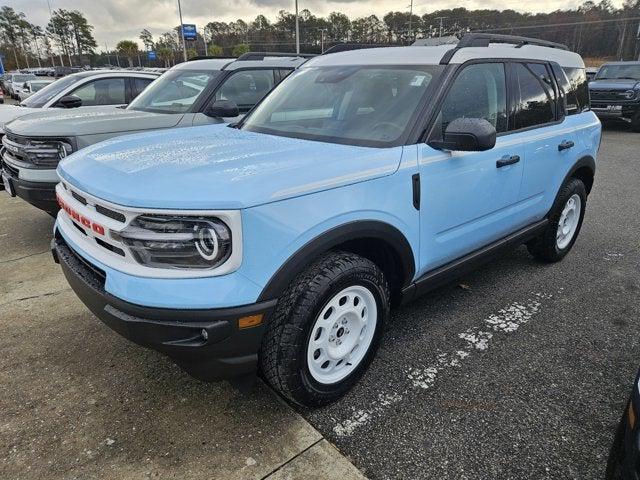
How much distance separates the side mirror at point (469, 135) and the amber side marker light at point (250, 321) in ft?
4.63

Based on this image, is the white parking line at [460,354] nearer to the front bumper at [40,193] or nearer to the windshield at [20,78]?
the front bumper at [40,193]

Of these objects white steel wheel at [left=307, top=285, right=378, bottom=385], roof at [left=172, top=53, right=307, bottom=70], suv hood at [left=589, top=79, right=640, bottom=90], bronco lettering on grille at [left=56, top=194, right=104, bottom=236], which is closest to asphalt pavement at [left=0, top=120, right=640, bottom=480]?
white steel wheel at [left=307, top=285, right=378, bottom=385]

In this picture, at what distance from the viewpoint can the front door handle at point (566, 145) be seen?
3816 millimetres

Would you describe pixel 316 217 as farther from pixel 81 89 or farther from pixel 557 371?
pixel 81 89

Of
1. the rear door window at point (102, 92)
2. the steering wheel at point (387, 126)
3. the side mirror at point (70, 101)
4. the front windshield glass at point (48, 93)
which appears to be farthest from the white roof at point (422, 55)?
the front windshield glass at point (48, 93)

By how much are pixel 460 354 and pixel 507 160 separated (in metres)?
1.34

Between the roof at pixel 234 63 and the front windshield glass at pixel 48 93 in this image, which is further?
the front windshield glass at pixel 48 93

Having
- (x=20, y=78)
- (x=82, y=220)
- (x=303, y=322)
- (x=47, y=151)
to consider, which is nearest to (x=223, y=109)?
(x=47, y=151)

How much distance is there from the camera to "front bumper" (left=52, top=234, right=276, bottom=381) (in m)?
1.91

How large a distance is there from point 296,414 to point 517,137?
94.5 inches

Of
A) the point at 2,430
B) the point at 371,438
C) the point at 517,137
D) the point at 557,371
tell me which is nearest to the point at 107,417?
the point at 2,430

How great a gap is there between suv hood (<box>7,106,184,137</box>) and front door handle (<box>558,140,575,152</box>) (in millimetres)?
3816

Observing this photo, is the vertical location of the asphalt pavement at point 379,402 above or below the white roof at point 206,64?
below

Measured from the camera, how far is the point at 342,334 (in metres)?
2.54
